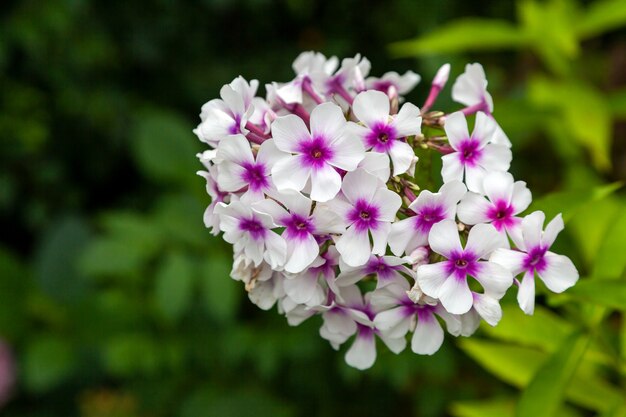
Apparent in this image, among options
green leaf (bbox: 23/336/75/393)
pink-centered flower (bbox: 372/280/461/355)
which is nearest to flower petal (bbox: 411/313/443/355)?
pink-centered flower (bbox: 372/280/461/355)

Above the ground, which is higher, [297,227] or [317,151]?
[317,151]

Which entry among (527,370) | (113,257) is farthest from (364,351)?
(113,257)

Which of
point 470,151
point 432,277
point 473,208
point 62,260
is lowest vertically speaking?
point 432,277

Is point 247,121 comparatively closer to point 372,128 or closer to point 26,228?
point 372,128

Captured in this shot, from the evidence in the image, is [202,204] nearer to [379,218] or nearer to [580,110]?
[580,110]

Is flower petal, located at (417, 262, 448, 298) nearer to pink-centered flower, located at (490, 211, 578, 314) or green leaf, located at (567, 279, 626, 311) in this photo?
pink-centered flower, located at (490, 211, 578, 314)

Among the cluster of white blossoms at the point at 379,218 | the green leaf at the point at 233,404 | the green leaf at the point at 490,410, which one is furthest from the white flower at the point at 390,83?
the green leaf at the point at 233,404
